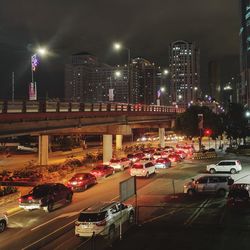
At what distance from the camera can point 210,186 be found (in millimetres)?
31125

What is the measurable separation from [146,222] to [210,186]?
31.0 feet

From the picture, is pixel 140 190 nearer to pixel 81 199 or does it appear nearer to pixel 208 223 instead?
pixel 81 199

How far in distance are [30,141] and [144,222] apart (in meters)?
107

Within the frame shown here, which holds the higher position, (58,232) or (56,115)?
(56,115)

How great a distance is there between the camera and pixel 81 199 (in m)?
32.5

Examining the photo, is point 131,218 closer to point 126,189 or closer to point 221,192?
point 126,189

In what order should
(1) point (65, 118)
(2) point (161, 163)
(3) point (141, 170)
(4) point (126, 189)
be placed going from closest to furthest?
(4) point (126, 189) < (1) point (65, 118) < (3) point (141, 170) < (2) point (161, 163)

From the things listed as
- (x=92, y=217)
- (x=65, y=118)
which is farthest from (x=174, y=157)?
(x=92, y=217)

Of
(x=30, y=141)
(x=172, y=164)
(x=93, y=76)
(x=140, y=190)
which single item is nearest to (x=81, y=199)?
(x=140, y=190)

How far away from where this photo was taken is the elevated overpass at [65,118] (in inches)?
1271

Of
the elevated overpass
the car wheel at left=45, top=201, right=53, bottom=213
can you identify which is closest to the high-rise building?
the elevated overpass

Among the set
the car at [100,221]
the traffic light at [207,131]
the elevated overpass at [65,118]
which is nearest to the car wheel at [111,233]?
the car at [100,221]

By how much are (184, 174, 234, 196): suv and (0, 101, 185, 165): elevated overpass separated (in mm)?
13065

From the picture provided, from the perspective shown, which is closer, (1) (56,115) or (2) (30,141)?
(1) (56,115)
